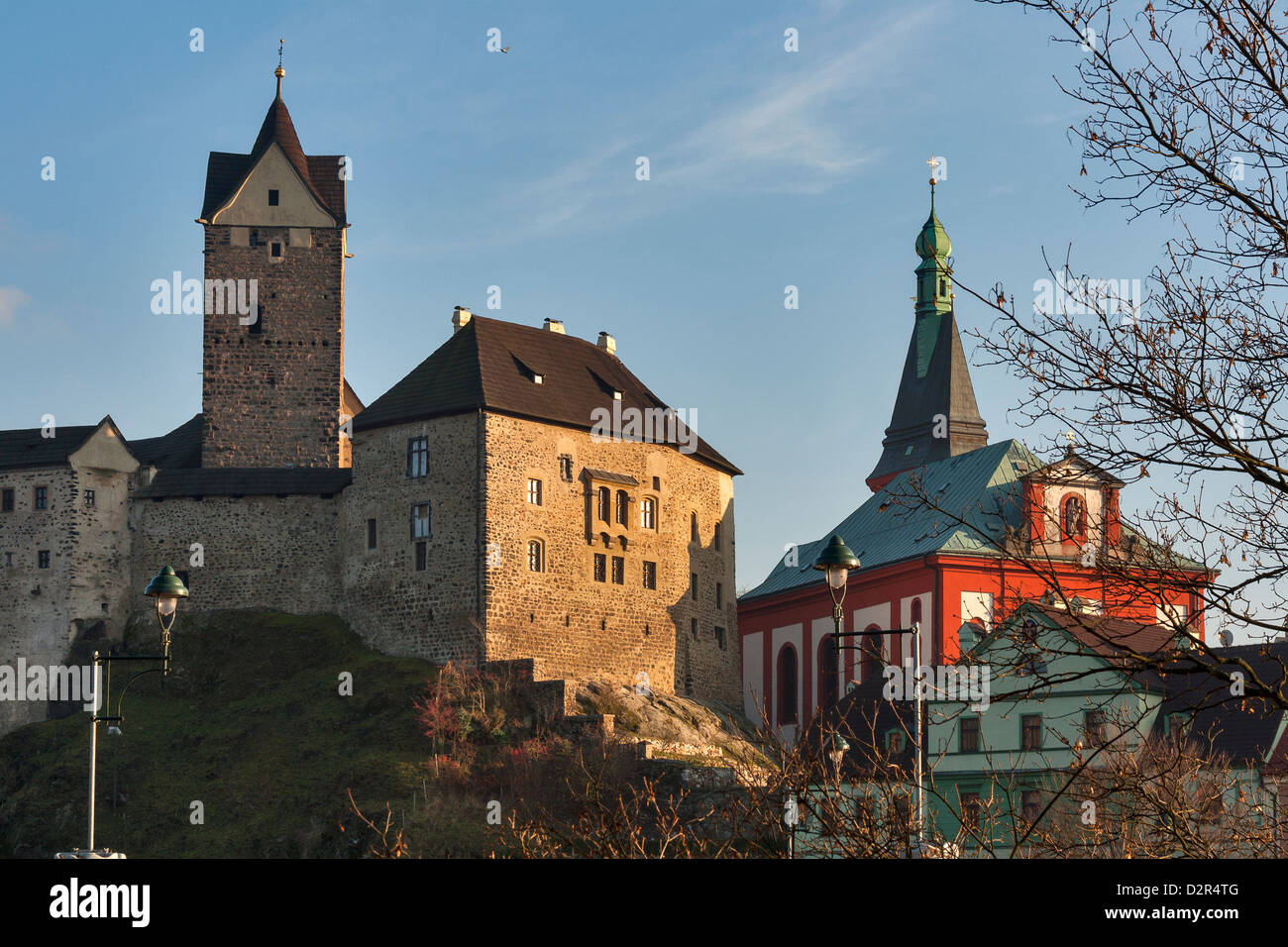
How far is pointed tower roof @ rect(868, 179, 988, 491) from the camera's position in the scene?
79.4 m

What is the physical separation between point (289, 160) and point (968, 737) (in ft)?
111

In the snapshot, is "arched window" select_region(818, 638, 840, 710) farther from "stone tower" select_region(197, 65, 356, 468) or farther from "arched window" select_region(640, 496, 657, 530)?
"stone tower" select_region(197, 65, 356, 468)

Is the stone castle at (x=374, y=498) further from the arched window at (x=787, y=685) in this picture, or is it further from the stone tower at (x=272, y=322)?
the arched window at (x=787, y=685)

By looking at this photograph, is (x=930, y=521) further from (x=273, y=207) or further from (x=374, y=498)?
(x=273, y=207)

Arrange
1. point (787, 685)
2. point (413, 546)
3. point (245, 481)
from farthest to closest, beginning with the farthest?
point (787, 685) → point (245, 481) → point (413, 546)

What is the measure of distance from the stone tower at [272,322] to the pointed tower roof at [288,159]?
80 millimetres

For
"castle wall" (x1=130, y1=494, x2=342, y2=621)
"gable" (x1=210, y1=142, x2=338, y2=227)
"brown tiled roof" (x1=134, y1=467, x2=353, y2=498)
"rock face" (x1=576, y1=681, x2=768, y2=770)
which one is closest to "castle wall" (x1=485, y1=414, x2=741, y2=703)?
"rock face" (x1=576, y1=681, x2=768, y2=770)

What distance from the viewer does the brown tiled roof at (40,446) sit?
62.5 metres

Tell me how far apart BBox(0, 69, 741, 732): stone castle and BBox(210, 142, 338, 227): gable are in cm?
7

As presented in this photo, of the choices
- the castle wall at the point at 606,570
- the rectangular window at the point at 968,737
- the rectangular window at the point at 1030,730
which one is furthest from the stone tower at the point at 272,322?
the rectangular window at the point at 1030,730

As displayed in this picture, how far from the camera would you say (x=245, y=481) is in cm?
6178

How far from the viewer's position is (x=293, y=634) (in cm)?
5903

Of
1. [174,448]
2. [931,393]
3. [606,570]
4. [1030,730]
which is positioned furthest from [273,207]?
[1030,730]
